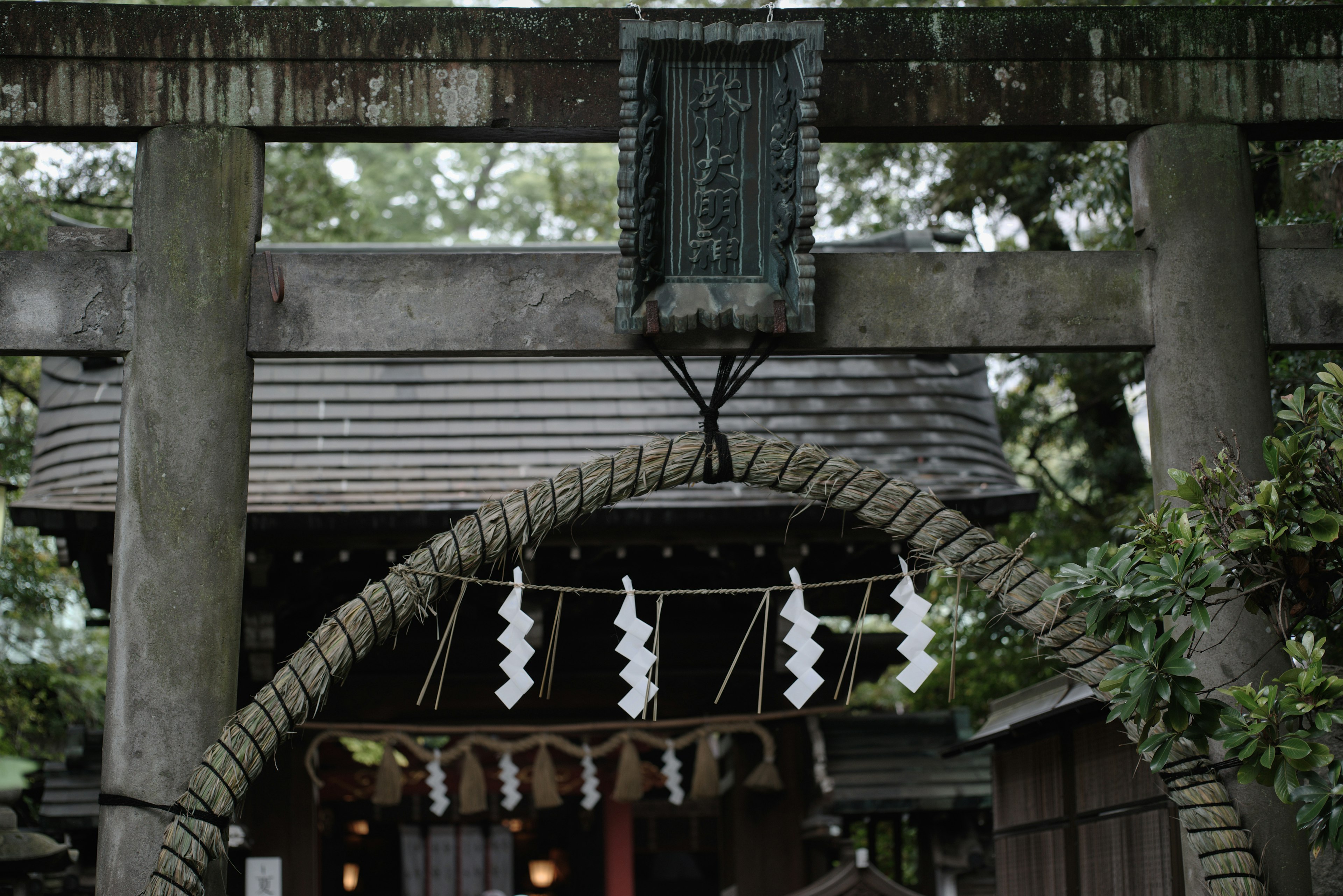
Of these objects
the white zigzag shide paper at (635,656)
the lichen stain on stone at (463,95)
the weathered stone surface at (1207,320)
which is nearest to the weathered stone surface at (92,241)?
the lichen stain on stone at (463,95)

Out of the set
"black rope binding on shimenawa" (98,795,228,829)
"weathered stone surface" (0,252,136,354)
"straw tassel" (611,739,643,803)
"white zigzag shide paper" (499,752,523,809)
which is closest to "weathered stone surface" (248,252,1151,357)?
"weathered stone surface" (0,252,136,354)

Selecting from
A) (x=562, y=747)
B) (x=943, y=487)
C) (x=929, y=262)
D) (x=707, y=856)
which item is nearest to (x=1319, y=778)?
(x=929, y=262)

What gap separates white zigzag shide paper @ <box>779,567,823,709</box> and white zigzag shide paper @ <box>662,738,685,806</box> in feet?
13.8

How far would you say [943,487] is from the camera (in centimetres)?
792

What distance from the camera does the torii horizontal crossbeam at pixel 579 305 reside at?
15.4 feet

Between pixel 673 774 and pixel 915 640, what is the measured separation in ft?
15.4

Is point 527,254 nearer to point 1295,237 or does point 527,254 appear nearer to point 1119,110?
point 1119,110

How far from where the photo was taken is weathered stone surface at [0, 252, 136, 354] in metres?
4.67

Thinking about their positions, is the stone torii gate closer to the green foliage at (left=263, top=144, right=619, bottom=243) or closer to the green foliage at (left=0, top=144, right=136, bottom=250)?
the green foliage at (left=0, top=144, right=136, bottom=250)

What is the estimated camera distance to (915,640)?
446cm

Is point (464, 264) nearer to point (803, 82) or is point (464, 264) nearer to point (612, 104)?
point (612, 104)

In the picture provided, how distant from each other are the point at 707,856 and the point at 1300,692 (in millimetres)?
7802

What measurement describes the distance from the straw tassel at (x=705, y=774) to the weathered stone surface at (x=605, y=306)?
14.5ft

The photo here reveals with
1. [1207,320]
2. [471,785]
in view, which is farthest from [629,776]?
[1207,320]
